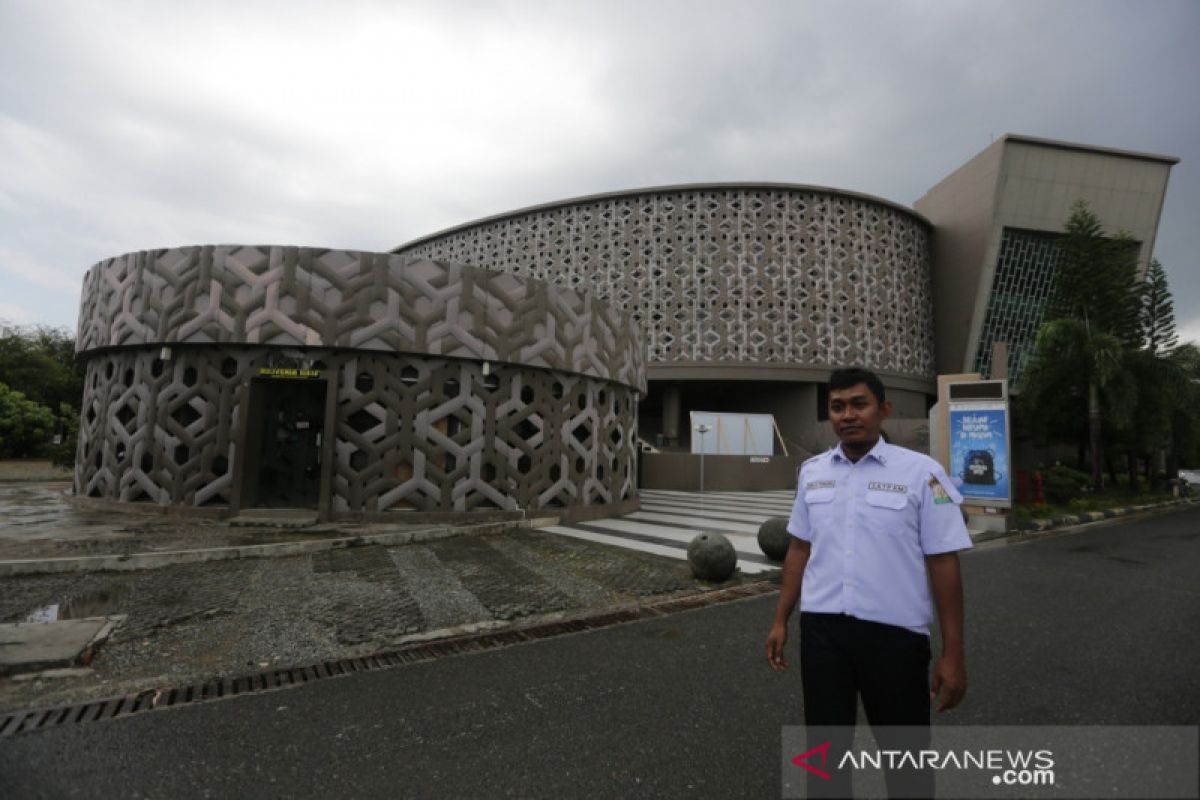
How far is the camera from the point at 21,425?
27000 millimetres

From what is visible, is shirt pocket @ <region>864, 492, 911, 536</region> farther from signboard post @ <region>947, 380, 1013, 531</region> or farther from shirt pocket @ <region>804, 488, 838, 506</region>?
signboard post @ <region>947, 380, 1013, 531</region>

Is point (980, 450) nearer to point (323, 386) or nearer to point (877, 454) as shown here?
point (877, 454)

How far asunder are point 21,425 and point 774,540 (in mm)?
36725

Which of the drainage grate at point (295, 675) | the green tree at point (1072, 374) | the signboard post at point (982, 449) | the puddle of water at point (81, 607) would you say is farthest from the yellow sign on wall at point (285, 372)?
the green tree at point (1072, 374)

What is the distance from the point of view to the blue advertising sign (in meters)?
11.8

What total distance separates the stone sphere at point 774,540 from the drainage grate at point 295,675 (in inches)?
109

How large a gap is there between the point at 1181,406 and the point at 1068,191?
1947 centimetres

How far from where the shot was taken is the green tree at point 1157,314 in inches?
931

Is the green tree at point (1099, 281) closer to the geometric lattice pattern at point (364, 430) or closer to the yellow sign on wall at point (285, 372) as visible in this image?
the geometric lattice pattern at point (364, 430)

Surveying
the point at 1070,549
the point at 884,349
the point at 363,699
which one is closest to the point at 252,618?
the point at 363,699

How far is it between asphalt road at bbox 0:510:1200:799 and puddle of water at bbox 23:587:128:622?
2.54m

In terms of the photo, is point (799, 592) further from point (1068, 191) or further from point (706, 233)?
point (1068, 191)

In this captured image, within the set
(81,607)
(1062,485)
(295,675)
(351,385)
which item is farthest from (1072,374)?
(81,607)

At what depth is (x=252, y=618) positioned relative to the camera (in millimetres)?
5016
